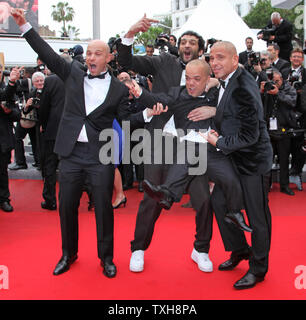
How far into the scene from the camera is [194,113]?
3447 millimetres

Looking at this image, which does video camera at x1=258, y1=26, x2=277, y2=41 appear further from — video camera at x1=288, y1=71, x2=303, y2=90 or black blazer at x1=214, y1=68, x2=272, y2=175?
black blazer at x1=214, y1=68, x2=272, y2=175

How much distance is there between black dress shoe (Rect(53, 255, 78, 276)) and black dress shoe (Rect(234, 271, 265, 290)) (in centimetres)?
142

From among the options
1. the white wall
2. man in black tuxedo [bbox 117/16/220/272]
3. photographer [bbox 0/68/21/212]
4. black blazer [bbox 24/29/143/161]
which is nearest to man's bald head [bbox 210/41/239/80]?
man in black tuxedo [bbox 117/16/220/272]

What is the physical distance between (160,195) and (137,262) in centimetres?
68

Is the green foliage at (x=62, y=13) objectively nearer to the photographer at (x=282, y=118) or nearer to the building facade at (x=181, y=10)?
the building facade at (x=181, y=10)

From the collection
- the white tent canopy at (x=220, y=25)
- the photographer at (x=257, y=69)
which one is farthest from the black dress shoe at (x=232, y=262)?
the white tent canopy at (x=220, y=25)

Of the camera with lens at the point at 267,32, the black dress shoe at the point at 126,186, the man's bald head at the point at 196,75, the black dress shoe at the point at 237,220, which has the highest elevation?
the camera with lens at the point at 267,32

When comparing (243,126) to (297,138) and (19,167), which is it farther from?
(19,167)

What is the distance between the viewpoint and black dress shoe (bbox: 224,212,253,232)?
3203 millimetres

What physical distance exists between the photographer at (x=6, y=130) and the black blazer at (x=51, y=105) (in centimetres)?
36

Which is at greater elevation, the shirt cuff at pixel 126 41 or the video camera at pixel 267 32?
the video camera at pixel 267 32

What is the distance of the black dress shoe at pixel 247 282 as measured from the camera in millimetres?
3293

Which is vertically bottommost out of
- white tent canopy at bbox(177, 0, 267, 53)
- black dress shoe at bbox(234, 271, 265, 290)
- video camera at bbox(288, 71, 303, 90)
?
black dress shoe at bbox(234, 271, 265, 290)

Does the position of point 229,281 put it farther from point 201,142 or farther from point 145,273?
point 201,142
